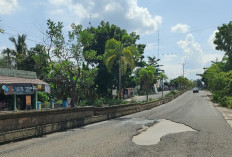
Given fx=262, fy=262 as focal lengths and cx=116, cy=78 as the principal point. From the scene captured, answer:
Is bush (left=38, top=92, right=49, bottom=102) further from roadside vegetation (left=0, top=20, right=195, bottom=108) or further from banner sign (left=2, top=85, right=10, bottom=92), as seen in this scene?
banner sign (left=2, top=85, right=10, bottom=92)

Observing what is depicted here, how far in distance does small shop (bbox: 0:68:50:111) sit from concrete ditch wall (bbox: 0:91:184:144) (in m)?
10.4

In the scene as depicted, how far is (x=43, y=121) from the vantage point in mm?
12695

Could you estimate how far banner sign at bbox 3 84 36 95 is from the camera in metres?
24.5

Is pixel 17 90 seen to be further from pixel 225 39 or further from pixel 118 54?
pixel 225 39

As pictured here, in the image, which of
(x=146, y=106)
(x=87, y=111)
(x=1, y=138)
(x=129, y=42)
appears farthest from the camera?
(x=129, y=42)

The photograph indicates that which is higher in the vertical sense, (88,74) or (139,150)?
(88,74)

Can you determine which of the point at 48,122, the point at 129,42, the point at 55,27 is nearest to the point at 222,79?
the point at 129,42

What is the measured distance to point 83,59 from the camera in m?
18.3

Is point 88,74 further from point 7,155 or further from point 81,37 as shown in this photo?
point 7,155

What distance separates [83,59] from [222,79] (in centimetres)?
2742

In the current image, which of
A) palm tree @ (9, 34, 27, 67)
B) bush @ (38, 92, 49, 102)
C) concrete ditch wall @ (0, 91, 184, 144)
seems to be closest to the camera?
concrete ditch wall @ (0, 91, 184, 144)

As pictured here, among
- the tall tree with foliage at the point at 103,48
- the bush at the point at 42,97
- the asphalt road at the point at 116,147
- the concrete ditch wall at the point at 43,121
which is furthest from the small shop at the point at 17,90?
the tall tree with foliage at the point at 103,48

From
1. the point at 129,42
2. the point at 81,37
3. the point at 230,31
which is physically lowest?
the point at 81,37

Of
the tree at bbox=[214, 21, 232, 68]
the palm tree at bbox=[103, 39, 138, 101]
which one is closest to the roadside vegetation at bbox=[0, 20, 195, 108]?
the palm tree at bbox=[103, 39, 138, 101]
